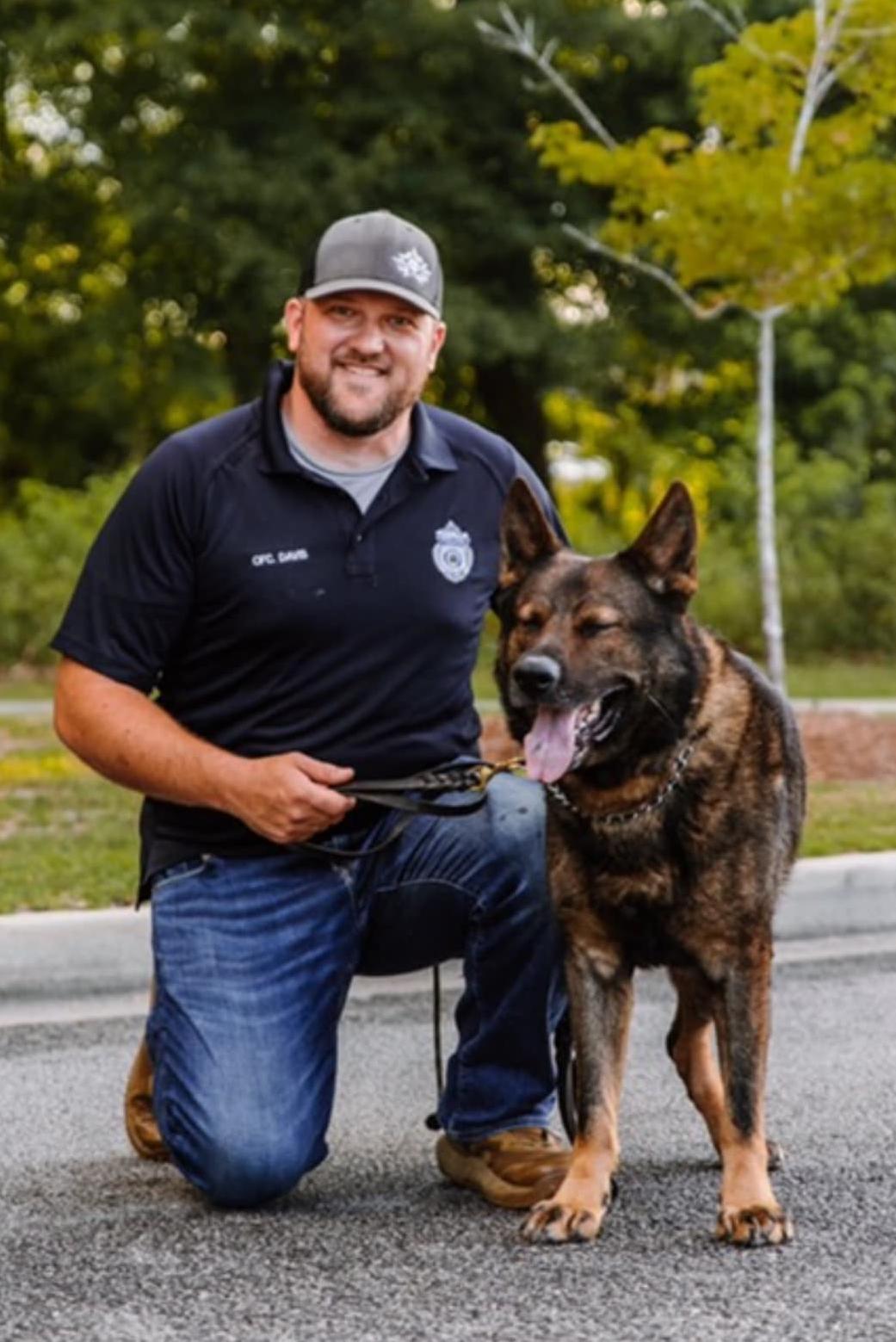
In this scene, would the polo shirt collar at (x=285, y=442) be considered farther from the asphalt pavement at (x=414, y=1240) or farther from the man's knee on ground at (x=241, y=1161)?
the asphalt pavement at (x=414, y=1240)

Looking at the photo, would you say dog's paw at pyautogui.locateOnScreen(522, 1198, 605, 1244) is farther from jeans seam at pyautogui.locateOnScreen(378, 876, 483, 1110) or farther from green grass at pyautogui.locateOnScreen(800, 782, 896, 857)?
green grass at pyautogui.locateOnScreen(800, 782, 896, 857)

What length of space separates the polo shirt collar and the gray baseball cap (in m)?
0.22

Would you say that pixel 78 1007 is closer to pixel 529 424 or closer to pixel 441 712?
pixel 441 712

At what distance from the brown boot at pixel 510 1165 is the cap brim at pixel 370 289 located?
1692 mm

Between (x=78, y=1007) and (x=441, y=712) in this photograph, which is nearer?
(x=441, y=712)

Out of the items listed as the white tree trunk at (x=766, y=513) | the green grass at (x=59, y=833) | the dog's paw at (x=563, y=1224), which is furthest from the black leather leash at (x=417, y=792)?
the white tree trunk at (x=766, y=513)

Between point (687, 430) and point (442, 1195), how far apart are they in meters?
21.1

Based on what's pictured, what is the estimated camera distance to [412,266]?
15.6ft

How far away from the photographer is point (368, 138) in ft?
73.8

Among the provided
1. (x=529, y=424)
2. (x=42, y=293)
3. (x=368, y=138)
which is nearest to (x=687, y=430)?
(x=529, y=424)

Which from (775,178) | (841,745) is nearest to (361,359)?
(841,745)

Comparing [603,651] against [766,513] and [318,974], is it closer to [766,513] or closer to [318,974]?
[318,974]

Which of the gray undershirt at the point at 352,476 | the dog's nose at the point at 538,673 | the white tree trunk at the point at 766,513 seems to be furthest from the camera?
the white tree trunk at the point at 766,513

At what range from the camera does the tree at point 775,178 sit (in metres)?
12.5
